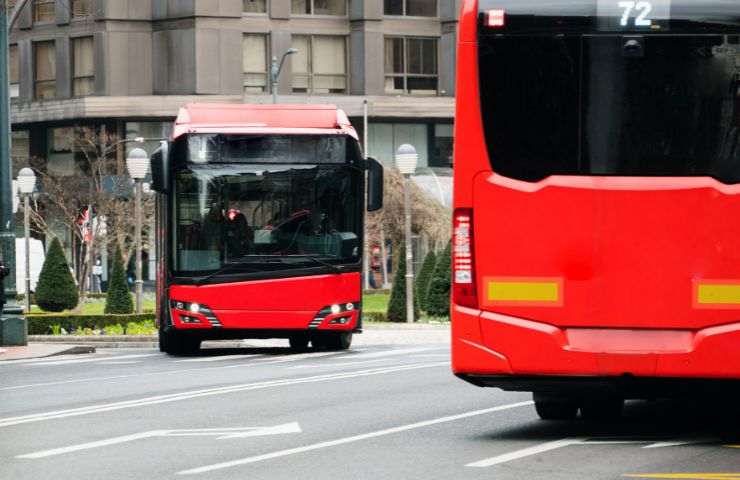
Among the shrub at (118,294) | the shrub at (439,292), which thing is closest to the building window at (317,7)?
the shrub at (439,292)

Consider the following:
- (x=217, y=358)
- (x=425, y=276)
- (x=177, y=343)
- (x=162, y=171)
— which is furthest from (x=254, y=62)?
(x=162, y=171)

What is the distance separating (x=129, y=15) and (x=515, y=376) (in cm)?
6637

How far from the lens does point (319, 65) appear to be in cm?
7906

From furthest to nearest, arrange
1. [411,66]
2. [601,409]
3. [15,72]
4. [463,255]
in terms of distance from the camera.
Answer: [15,72] → [411,66] → [601,409] → [463,255]

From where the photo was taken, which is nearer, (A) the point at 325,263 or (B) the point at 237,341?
(A) the point at 325,263

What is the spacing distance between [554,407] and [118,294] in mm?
29907

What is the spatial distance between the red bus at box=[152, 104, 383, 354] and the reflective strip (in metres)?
13.2

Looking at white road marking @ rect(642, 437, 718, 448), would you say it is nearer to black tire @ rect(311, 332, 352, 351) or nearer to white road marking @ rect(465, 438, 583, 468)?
white road marking @ rect(465, 438, 583, 468)

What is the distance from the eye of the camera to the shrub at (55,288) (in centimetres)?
4672

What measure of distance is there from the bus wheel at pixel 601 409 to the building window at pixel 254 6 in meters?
64.0

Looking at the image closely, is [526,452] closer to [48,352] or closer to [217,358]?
[217,358]

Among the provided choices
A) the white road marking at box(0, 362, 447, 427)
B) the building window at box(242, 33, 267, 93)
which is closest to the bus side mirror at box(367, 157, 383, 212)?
the white road marking at box(0, 362, 447, 427)

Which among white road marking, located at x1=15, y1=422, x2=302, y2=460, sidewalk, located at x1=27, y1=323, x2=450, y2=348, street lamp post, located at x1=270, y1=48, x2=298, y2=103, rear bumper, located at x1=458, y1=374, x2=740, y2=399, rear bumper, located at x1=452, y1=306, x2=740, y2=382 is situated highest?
street lamp post, located at x1=270, y1=48, x2=298, y2=103

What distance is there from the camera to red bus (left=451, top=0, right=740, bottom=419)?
1255 cm
